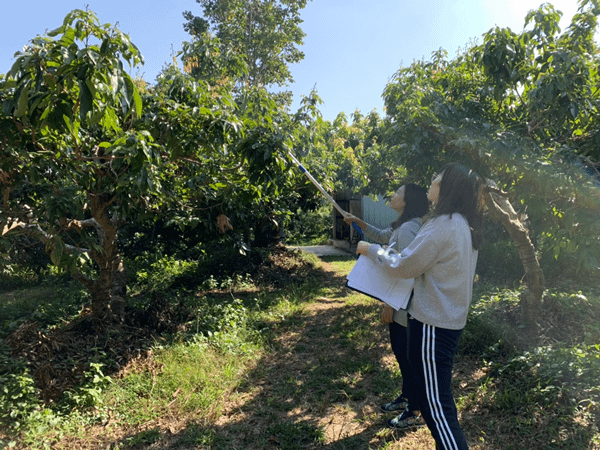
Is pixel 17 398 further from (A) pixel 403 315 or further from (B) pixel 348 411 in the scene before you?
(A) pixel 403 315

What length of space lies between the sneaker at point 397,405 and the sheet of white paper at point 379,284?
1.28 metres

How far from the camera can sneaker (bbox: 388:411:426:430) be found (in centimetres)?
291

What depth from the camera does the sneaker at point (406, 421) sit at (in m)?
2.91

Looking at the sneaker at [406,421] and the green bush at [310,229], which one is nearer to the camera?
the sneaker at [406,421]

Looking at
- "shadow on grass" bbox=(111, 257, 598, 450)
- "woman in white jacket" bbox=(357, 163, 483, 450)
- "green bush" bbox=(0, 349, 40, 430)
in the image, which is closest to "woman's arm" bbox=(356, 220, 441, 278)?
"woman in white jacket" bbox=(357, 163, 483, 450)

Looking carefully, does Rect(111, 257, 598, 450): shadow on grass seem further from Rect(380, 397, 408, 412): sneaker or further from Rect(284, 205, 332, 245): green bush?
Rect(284, 205, 332, 245): green bush

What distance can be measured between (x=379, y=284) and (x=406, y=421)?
4.10ft

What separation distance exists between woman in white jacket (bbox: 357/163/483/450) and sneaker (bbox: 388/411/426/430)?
922mm

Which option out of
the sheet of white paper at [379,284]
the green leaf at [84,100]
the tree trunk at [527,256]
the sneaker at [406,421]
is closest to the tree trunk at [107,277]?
the green leaf at [84,100]

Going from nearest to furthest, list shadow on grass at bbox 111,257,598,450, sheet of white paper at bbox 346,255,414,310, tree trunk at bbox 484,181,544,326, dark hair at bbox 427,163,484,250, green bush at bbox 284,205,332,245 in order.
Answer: dark hair at bbox 427,163,484,250, sheet of white paper at bbox 346,255,414,310, shadow on grass at bbox 111,257,598,450, tree trunk at bbox 484,181,544,326, green bush at bbox 284,205,332,245

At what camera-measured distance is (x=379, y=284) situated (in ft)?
7.72

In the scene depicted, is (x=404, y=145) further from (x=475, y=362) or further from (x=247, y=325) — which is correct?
(x=247, y=325)

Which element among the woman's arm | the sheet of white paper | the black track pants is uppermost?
the woman's arm

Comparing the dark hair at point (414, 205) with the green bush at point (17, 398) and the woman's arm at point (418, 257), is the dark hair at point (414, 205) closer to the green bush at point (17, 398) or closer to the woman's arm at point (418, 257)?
the woman's arm at point (418, 257)
